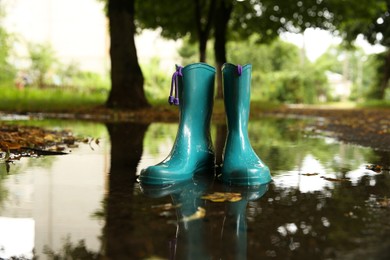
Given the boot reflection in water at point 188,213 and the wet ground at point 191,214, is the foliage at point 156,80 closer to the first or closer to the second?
the wet ground at point 191,214

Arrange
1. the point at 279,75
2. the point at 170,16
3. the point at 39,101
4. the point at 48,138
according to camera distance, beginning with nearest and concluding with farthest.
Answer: the point at 48,138, the point at 39,101, the point at 170,16, the point at 279,75

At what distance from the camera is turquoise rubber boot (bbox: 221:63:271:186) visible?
2381mm

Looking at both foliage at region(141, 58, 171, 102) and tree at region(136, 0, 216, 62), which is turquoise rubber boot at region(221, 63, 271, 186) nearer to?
tree at region(136, 0, 216, 62)

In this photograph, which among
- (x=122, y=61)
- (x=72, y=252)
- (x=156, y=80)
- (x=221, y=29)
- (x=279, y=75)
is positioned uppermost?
(x=221, y=29)

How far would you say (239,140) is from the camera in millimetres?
2482

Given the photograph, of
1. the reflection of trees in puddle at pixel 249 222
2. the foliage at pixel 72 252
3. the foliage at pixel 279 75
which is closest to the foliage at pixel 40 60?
the foliage at pixel 279 75

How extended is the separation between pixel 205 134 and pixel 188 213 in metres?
0.91

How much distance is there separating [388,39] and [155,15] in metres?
11.4

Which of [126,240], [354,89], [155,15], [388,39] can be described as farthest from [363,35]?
[126,240]

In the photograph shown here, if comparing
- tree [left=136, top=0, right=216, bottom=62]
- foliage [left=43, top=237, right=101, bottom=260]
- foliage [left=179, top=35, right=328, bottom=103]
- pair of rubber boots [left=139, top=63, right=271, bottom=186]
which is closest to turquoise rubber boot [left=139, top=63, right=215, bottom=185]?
pair of rubber boots [left=139, top=63, right=271, bottom=186]

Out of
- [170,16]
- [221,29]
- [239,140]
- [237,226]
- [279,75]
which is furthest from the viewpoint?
[279,75]

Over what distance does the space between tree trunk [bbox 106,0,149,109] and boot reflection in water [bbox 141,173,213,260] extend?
25.4 feet

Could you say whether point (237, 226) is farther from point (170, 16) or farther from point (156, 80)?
point (156, 80)

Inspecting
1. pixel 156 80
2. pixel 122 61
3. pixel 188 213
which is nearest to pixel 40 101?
pixel 122 61
